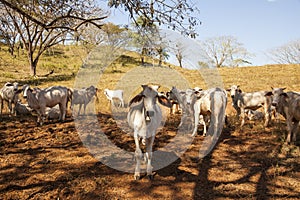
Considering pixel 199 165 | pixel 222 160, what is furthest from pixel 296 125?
pixel 199 165

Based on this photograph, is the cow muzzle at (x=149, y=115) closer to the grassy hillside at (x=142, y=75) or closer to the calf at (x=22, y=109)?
the calf at (x=22, y=109)

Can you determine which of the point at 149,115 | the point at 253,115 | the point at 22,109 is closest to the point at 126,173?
the point at 149,115

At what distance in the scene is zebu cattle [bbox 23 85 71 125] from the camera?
34.6 ft

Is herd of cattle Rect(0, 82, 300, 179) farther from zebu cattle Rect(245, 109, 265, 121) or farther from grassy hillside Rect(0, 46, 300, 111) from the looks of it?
grassy hillside Rect(0, 46, 300, 111)

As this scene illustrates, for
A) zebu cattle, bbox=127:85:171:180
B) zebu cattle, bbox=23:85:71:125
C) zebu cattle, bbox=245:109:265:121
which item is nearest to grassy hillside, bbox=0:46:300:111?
zebu cattle, bbox=23:85:71:125

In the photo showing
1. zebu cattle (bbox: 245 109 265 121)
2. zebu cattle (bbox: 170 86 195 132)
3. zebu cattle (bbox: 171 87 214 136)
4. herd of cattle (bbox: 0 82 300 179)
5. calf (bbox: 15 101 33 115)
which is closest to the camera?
herd of cattle (bbox: 0 82 300 179)

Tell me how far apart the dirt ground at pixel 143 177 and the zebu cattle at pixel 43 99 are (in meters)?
0.98

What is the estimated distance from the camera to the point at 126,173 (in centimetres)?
634

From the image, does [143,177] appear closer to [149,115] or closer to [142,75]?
[149,115]

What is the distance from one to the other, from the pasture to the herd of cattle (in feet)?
1.69

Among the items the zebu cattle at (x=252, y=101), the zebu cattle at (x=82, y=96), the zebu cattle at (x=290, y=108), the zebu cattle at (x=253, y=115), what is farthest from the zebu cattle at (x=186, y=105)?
the zebu cattle at (x=82, y=96)

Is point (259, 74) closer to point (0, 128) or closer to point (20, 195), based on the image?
point (0, 128)

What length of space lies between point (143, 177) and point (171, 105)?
1.66 metres

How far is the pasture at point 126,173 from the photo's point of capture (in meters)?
5.58
